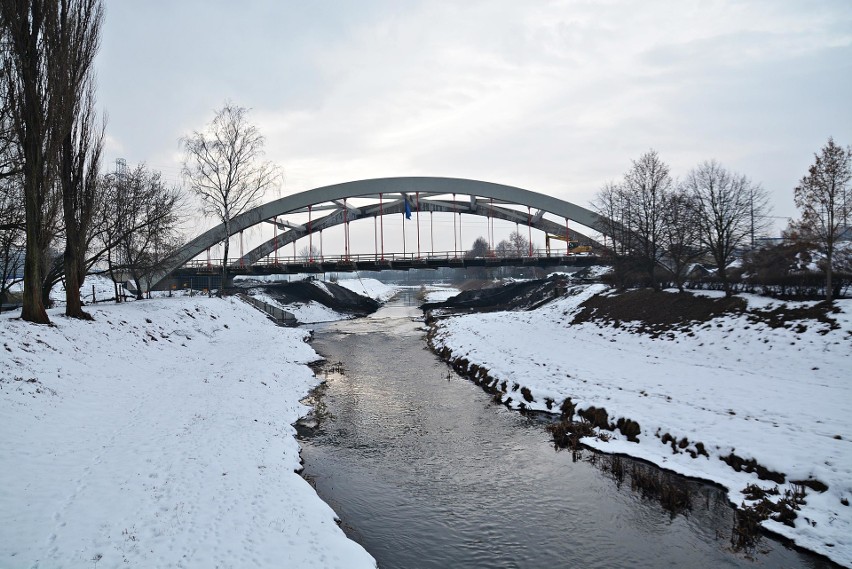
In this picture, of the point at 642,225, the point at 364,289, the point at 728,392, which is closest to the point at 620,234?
the point at 642,225

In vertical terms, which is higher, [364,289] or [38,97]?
[38,97]

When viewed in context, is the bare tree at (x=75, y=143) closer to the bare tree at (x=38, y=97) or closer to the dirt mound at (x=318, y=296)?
the bare tree at (x=38, y=97)

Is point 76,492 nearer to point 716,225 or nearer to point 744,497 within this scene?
point 744,497

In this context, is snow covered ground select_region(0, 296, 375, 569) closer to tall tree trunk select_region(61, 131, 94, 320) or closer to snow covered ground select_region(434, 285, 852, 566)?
tall tree trunk select_region(61, 131, 94, 320)

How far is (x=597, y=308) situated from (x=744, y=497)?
68.2ft

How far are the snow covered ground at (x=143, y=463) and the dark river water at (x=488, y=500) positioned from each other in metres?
0.94

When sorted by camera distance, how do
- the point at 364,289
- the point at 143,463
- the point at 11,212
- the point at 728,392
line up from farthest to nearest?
the point at 364,289, the point at 11,212, the point at 728,392, the point at 143,463

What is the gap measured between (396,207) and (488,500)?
45.8 m

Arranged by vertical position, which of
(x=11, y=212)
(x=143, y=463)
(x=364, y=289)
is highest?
(x=11, y=212)

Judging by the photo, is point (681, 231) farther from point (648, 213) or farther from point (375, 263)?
point (375, 263)

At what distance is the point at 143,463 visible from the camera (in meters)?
8.31

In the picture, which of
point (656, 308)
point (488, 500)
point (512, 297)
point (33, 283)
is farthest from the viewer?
point (512, 297)

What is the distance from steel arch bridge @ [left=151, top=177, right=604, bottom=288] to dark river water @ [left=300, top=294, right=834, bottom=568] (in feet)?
125

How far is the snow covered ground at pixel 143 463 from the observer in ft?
19.4
